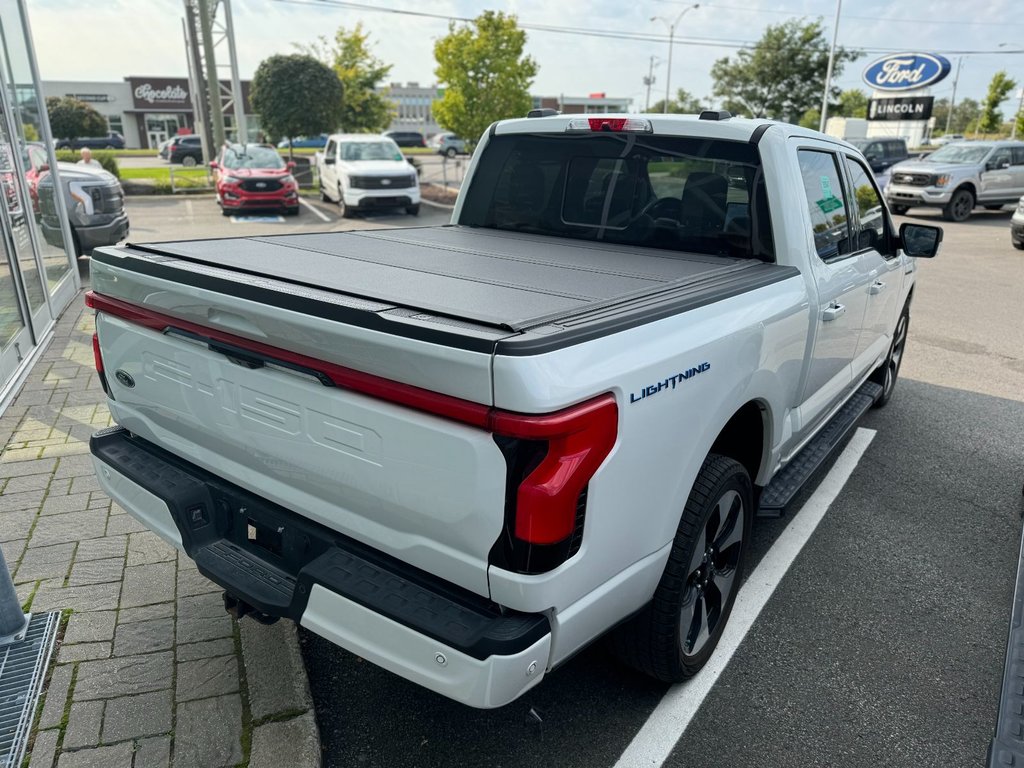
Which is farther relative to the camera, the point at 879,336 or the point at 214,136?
the point at 214,136

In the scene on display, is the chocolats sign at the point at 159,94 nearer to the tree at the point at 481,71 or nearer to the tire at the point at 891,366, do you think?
the tree at the point at 481,71

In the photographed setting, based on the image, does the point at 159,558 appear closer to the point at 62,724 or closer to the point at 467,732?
the point at 62,724

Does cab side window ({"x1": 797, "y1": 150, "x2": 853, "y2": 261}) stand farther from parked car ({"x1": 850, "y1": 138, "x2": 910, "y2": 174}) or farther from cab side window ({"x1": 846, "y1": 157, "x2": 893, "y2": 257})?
parked car ({"x1": 850, "y1": 138, "x2": 910, "y2": 174})

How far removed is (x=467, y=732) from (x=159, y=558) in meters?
1.85

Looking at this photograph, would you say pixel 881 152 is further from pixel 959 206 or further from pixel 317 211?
pixel 317 211

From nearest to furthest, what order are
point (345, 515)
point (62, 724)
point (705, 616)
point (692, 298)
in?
point (345, 515), point (692, 298), point (62, 724), point (705, 616)

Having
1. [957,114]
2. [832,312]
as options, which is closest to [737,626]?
[832,312]

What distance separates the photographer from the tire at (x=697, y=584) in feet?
7.98

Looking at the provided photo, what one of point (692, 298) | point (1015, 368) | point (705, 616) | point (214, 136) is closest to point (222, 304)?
point (692, 298)

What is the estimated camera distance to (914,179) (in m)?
19.2

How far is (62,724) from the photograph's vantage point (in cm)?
255

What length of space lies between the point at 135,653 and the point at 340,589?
140cm

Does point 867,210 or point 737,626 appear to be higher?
point 867,210

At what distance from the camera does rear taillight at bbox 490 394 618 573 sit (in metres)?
1.76
